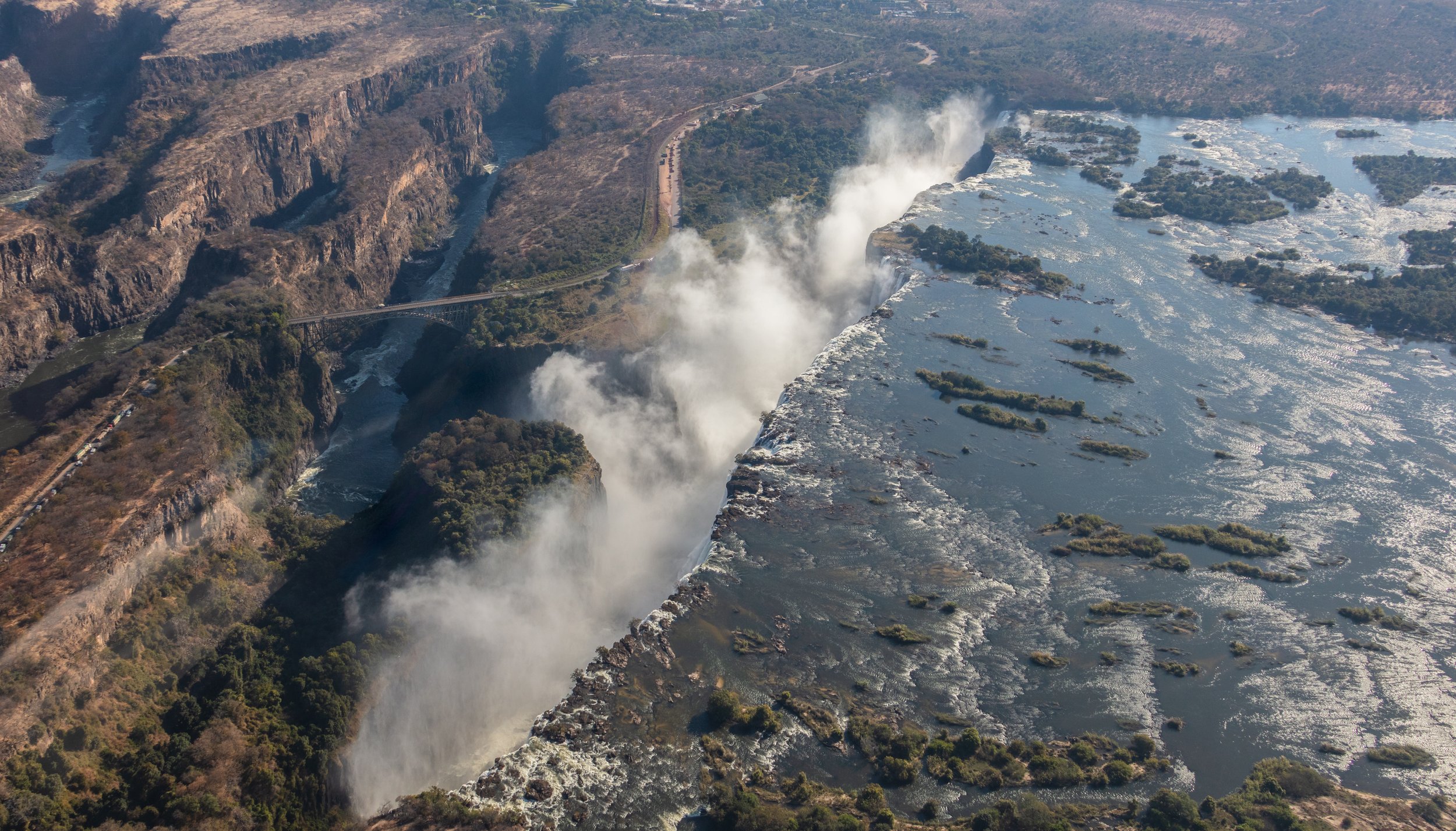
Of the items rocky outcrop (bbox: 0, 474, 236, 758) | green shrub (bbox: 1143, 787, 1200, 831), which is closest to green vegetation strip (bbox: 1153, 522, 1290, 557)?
green shrub (bbox: 1143, 787, 1200, 831)

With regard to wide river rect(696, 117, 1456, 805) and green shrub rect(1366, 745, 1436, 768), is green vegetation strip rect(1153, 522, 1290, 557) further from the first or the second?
green shrub rect(1366, 745, 1436, 768)

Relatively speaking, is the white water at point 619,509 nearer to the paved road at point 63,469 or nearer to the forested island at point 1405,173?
the paved road at point 63,469

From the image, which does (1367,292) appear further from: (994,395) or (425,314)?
(425,314)

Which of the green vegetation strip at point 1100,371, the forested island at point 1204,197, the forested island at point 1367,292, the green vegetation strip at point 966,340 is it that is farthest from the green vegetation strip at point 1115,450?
the forested island at point 1204,197

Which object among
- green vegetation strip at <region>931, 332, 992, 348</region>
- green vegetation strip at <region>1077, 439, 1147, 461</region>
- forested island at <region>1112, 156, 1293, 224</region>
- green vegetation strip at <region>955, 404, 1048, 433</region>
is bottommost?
green vegetation strip at <region>1077, 439, 1147, 461</region>

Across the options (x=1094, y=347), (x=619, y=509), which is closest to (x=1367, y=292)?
(x=1094, y=347)
